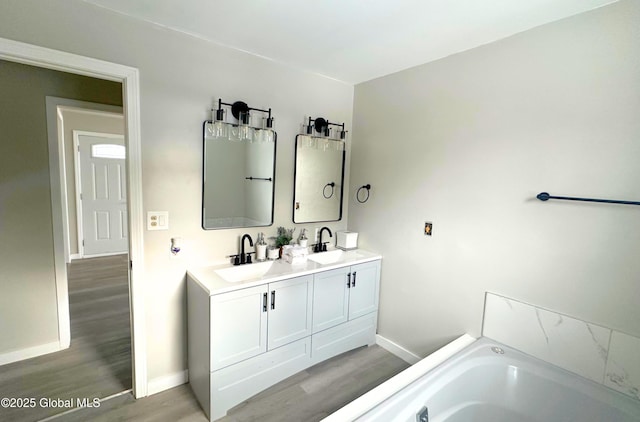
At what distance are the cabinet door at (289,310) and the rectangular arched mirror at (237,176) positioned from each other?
0.64 m

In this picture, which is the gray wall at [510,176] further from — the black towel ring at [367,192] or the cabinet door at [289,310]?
the cabinet door at [289,310]

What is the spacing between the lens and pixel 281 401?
211cm

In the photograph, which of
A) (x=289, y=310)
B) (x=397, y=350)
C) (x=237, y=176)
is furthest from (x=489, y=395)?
(x=237, y=176)

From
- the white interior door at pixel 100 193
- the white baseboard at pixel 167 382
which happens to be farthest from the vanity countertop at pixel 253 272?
the white interior door at pixel 100 193

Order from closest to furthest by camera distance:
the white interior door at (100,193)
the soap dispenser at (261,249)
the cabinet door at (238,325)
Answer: the cabinet door at (238,325)
the soap dispenser at (261,249)
the white interior door at (100,193)

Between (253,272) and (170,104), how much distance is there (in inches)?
53.3

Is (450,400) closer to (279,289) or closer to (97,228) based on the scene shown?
(279,289)

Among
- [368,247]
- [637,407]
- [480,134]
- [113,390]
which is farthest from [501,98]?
[113,390]

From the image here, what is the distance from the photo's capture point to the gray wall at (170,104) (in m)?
1.71

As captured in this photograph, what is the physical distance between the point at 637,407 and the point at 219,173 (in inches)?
111

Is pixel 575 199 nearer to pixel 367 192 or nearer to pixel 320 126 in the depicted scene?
pixel 367 192

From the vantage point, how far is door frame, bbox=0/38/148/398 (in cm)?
160

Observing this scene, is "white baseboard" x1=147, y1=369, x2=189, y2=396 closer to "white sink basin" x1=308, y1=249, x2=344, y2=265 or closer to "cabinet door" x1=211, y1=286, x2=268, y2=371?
"cabinet door" x1=211, y1=286, x2=268, y2=371

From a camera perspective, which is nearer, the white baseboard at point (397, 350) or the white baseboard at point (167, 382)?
the white baseboard at point (167, 382)
